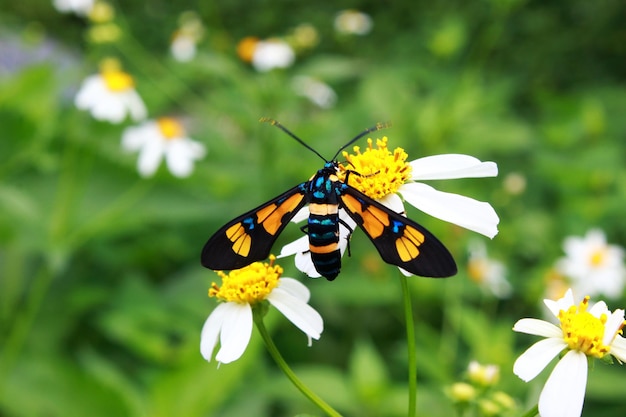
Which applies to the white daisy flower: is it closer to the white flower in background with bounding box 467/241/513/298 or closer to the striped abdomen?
the striped abdomen

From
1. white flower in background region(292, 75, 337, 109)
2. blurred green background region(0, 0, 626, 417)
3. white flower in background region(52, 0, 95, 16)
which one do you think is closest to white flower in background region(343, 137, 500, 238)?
blurred green background region(0, 0, 626, 417)

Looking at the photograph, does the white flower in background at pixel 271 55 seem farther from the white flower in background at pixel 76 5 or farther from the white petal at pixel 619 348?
the white petal at pixel 619 348

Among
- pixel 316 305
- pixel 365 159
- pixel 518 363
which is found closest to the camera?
pixel 518 363

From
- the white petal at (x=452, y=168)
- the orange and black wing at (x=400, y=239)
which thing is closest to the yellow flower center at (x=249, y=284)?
the orange and black wing at (x=400, y=239)

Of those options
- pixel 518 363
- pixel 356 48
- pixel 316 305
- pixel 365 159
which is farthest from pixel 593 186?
pixel 356 48

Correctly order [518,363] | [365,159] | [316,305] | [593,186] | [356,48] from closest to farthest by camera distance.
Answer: [518,363]
[365,159]
[316,305]
[593,186]
[356,48]

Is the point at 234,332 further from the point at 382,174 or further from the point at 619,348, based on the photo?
the point at 619,348

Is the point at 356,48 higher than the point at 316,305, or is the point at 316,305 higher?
the point at 356,48

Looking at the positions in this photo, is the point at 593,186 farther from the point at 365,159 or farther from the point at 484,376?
the point at 365,159

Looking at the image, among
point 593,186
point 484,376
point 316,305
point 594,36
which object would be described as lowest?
point 484,376
